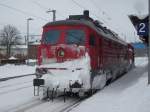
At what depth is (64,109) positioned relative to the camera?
443 inches

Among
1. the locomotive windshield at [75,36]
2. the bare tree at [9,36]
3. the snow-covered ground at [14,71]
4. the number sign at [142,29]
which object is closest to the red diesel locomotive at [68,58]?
the locomotive windshield at [75,36]

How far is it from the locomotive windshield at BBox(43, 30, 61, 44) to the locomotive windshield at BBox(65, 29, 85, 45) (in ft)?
1.32

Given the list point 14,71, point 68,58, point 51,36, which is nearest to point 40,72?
point 68,58

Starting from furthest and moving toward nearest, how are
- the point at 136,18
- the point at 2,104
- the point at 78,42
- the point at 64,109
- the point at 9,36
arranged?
1. the point at 9,36
2. the point at 136,18
3. the point at 78,42
4. the point at 2,104
5. the point at 64,109

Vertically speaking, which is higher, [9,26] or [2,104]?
[9,26]

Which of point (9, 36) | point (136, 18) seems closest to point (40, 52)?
point (136, 18)

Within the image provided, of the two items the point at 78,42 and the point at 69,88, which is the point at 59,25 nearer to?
the point at 78,42

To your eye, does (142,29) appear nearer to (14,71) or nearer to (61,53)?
(61,53)

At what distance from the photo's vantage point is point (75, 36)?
13.4 meters

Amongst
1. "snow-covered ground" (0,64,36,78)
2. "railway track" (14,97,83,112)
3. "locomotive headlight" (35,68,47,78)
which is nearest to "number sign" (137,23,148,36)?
"railway track" (14,97,83,112)

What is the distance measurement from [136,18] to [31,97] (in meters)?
5.79

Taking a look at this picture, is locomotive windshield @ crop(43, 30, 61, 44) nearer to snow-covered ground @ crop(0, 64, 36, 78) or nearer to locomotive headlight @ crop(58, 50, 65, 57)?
locomotive headlight @ crop(58, 50, 65, 57)

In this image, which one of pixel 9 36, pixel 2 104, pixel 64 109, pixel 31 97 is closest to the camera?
pixel 64 109

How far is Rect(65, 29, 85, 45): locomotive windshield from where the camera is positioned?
1328cm
